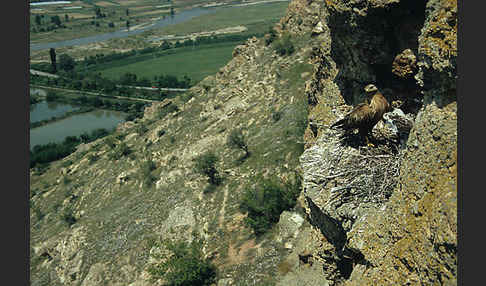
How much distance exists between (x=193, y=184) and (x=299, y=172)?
11707 millimetres

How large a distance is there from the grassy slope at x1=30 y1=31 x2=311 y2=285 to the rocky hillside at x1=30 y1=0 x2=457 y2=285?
15cm

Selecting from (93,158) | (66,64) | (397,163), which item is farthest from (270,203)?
(66,64)

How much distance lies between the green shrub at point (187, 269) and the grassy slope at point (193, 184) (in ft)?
3.37

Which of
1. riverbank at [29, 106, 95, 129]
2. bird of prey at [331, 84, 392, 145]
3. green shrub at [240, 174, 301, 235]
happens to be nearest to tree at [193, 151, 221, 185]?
green shrub at [240, 174, 301, 235]

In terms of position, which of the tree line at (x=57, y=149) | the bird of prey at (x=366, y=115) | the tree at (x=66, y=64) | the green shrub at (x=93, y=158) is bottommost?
the tree line at (x=57, y=149)

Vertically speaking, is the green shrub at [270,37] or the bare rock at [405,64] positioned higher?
the green shrub at [270,37]

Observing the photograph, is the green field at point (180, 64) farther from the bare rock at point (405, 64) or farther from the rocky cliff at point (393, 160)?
the bare rock at point (405, 64)

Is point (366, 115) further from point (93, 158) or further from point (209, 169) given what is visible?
point (93, 158)

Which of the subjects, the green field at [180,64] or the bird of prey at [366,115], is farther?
the green field at [180,64]

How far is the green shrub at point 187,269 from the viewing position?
20.2 metres

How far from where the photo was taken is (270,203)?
21469mm

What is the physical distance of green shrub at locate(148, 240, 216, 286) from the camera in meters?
20.2

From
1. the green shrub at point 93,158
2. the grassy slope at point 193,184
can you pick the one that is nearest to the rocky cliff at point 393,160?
the grassy slope at point 193,184

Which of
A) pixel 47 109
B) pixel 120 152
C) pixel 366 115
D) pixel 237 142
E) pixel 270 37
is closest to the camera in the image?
pixel 366 115
